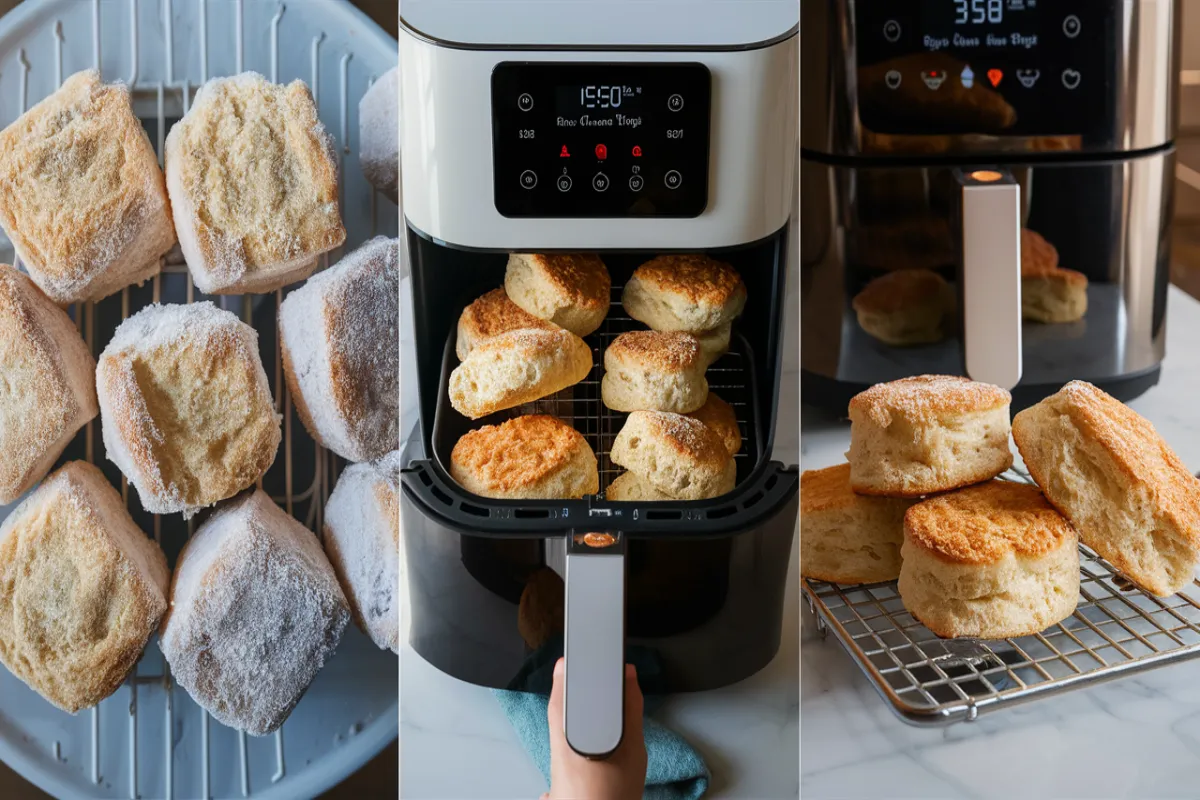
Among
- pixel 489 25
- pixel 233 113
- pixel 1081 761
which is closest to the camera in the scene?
pixel 489 25

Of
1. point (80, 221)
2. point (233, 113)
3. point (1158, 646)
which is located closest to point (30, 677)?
point (80, 221)

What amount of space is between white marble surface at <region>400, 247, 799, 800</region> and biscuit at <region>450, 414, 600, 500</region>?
56mm

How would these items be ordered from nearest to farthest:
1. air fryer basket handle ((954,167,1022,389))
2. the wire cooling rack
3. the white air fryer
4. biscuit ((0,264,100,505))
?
the white air fryer < the wire cooling rack < biscuit ((0,264,100,505)) < air fryer basket handle ((954,167,1022,389))

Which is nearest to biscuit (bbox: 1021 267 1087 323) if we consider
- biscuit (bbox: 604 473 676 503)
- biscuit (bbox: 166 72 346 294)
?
biscuit (bbox: 604 473 676 503)

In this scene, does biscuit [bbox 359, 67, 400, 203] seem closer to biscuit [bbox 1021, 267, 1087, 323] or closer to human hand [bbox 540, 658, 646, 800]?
human hand [bbox 540, 658, 646, 800]

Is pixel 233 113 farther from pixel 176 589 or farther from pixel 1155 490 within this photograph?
Answer: pixel 1155 490

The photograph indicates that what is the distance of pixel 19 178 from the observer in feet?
3.04

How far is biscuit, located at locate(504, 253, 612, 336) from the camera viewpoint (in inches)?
30.0

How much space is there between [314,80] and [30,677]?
2.02ft

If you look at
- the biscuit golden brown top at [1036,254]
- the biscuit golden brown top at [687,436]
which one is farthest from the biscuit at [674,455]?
the biscuit golden brown top at [1036,254]

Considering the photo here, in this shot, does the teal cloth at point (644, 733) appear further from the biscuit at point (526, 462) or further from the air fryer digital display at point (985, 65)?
the air fryer digital display at point (985, 65)

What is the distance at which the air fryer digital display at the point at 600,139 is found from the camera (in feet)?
2.27

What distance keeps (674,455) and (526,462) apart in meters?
0.10

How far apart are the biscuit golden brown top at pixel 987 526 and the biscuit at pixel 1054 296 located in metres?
0.26
